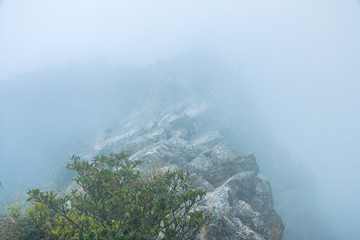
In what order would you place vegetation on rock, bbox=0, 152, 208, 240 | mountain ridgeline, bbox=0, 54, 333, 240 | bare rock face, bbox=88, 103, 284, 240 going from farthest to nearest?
mountain ridgeline, bbox=0, 54, 333, 240 → bare rock face, bbox=88, 103, 284, 240 → vegetation on rock, bbox=0, 152, 208, 240

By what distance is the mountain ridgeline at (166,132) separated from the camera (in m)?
15.0

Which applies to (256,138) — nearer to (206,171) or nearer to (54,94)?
(206,171)

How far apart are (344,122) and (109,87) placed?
657ft

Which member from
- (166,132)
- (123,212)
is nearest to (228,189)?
(123,212)

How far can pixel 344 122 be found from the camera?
167m

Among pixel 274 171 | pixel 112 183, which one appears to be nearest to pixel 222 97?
pixel 274 171

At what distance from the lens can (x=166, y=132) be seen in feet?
108

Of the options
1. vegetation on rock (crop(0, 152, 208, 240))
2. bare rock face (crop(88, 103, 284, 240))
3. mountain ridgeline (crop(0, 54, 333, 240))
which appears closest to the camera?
vegetation on rock (crop(0, 152, 208, 240))

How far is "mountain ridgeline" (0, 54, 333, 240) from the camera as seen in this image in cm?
1497

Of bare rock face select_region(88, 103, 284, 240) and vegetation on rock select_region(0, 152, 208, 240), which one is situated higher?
vegetation on rock select_region(0, 152, 208, 240)

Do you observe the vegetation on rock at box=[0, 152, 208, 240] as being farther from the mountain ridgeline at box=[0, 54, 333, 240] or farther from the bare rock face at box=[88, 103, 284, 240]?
the mountain ridgeline at box=[0, 54, 333, 240]

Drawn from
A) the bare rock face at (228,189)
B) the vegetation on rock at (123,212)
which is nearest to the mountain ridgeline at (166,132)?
the bare rock face at (228,189)

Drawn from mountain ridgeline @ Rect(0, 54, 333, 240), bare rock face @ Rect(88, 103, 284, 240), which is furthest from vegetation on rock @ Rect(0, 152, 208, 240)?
mountain ridgeline @ Rect(0, 54, 333, 240)

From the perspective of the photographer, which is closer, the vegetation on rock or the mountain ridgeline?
the vegetation on rock
